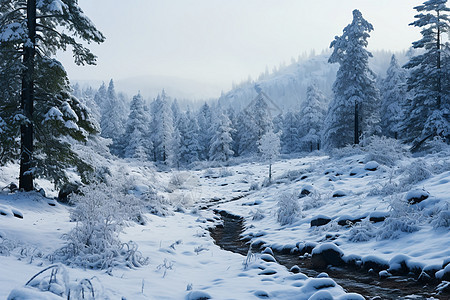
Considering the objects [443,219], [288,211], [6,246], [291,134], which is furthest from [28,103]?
[291,134]

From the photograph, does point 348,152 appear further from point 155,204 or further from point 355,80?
point 155,204

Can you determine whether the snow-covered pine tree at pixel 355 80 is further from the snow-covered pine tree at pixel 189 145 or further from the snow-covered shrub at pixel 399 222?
the snow-covered pine tree at pixel 189 145

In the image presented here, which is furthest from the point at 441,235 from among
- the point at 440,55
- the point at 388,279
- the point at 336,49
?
the point at 336,49

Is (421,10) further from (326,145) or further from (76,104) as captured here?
(76,104)

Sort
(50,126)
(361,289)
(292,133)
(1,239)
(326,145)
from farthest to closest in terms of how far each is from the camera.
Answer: (292,133) → (326,145) → (50,126) → (1,239) → (361,289)

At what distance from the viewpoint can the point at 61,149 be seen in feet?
35.7

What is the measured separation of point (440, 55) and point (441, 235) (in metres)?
18.9

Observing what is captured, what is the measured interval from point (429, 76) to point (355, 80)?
295 inches

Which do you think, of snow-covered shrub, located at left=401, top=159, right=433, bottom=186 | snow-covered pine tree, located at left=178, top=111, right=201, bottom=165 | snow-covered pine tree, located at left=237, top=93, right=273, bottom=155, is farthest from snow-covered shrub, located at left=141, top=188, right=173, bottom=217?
snow-covered pine tree, located at left=178, top=111, right=201, bottom=165

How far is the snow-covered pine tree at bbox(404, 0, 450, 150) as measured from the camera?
65.7ft

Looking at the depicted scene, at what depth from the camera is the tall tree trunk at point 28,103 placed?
405 inches

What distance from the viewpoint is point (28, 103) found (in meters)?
10.6

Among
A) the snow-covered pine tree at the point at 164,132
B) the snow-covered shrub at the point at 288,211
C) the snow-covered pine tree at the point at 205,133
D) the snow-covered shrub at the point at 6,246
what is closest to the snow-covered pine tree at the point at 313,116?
the snow-covered pine tree at the point at 205,133

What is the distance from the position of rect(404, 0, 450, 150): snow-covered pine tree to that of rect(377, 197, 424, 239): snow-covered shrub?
1373cm
